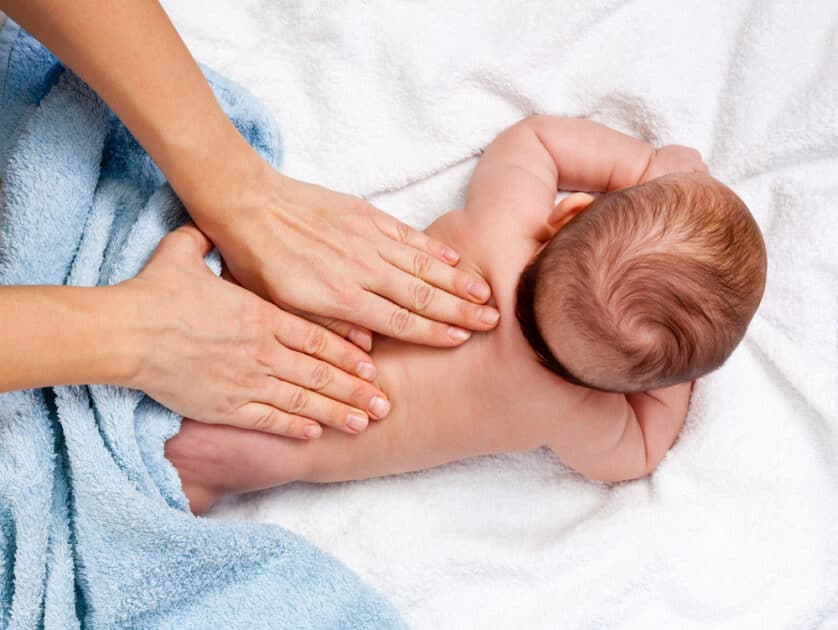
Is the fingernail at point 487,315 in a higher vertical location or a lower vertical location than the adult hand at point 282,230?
lower

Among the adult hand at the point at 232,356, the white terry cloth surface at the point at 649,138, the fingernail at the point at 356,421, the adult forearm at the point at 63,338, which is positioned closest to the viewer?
the adult forearm at the point at 63,338

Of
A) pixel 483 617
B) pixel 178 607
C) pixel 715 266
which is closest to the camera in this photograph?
pixel 715 266

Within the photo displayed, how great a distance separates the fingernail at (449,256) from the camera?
1119 millimetres

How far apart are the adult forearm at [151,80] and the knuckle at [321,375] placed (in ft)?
0.75

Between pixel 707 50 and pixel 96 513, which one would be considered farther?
pixel 707 50

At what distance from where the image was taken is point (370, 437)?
115cm

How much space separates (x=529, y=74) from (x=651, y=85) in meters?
0.18

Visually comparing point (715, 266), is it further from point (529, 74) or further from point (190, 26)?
point (190, 26)

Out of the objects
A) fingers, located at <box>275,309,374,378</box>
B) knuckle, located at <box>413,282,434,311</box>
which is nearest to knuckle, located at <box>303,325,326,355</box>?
fingers, located at <box>275,309,374,378</box>

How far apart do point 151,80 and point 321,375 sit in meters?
0.40

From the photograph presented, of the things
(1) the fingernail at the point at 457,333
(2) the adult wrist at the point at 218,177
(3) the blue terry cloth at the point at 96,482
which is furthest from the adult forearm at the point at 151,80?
(1) the fingernail at the point at 457,333

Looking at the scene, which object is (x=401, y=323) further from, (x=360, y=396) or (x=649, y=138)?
(x=649, y=138)

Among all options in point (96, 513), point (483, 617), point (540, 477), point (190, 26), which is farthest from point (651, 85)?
point (96, 513)

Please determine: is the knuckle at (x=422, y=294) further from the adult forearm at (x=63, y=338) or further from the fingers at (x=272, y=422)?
the adult forearm at (x=63, y=338)
